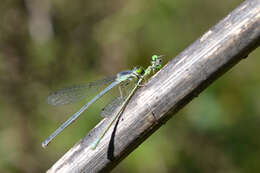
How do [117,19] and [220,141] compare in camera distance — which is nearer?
[220,141]

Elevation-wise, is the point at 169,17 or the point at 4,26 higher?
the point at 4,26

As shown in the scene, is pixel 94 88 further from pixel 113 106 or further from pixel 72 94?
pixel 113 106

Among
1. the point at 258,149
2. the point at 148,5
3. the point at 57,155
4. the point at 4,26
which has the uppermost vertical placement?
Answer: the point at 4,26

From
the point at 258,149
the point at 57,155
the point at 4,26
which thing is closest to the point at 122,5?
the point at 4,26

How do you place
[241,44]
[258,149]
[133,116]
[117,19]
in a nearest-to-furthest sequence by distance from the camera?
[241,44] < [133,116] < [258,149] < [117,19]

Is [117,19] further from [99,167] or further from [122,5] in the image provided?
[99,167]

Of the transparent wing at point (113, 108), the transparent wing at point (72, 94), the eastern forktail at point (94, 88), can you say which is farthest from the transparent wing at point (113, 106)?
the transparent wing at point (72, 94)

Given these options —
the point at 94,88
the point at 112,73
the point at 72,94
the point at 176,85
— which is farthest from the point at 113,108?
the point at 112,73
